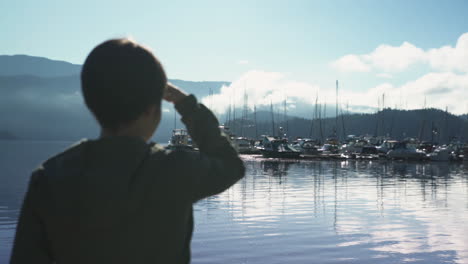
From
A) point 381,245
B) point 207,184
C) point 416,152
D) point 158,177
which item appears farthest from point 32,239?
point 416,152

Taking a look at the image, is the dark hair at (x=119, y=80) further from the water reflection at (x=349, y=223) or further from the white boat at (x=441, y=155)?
the white boat at (x=441, y=155)

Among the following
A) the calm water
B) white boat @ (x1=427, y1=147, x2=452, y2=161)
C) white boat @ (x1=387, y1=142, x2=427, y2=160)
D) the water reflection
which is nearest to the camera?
the calm water

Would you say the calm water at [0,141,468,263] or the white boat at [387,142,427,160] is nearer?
the calm water at [0,141,468,263]

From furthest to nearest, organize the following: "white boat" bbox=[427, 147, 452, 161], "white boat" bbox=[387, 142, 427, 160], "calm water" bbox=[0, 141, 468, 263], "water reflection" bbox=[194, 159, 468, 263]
→ "white boat" bbox=[387, 142, 427, 160], "white boat" bbox=[427, 147, 452, 161], "water reflection" bbox=[194, 159, 468, 263], "calm water" bbox=[0, 141, 468, 263]

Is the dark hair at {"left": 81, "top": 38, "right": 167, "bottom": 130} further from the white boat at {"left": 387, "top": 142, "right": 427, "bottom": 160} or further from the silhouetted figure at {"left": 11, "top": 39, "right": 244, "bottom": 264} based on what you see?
the white boat at {"left": 387, "top": 142, "right": 427, "bottom": 160}

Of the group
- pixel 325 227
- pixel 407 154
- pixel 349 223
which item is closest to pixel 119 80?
pixel 325 227

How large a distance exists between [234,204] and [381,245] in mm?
7646

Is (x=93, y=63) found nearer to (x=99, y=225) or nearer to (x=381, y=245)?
(x=99, y=225)

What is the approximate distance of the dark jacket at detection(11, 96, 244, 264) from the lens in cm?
127

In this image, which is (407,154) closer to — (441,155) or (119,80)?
(441,155)

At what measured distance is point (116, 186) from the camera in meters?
1.26

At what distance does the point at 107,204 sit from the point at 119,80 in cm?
43

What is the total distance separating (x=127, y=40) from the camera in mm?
1408

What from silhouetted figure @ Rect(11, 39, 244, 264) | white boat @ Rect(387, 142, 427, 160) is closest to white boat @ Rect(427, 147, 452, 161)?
white boat @ Rect(387, 142, 427, 160)
